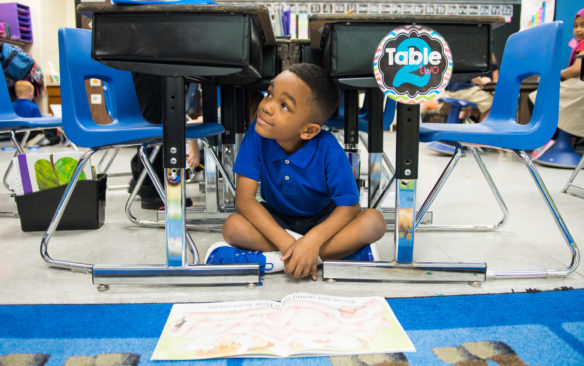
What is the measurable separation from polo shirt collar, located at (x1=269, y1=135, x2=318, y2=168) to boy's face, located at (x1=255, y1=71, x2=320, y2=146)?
76 mm

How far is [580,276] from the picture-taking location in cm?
114

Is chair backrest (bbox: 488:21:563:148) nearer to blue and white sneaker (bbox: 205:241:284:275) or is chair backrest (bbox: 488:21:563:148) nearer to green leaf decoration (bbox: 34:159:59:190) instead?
blue and white sneaker (bbox: 205:241:284:275)

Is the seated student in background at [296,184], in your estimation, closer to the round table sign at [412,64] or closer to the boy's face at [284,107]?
the boy's face at [284,107]

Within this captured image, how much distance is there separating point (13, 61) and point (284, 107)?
4.54 metres

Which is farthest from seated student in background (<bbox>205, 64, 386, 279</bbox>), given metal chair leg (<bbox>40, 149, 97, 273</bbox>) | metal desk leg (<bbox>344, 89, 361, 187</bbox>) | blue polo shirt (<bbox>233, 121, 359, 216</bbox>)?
metal desk leg (<bbox>344, 89, 361, 187</bbox>)

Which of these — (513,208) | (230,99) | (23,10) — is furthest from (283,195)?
(23,10)

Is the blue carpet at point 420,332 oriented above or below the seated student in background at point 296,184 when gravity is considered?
below

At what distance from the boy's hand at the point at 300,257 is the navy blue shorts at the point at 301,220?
190 millimetres

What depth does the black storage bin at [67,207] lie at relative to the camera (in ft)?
5.04

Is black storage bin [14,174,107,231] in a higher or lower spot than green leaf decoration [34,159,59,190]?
lower

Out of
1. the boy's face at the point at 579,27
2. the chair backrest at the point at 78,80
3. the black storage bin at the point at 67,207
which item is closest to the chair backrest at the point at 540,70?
the chair backrest at the point at 78,80

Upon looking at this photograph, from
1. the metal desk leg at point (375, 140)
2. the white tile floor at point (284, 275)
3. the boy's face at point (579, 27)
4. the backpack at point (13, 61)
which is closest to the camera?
the white tile floor at point (284, 275)

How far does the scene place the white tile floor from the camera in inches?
40.4

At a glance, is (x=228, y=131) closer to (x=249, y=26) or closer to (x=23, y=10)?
(x=249, y=26)
